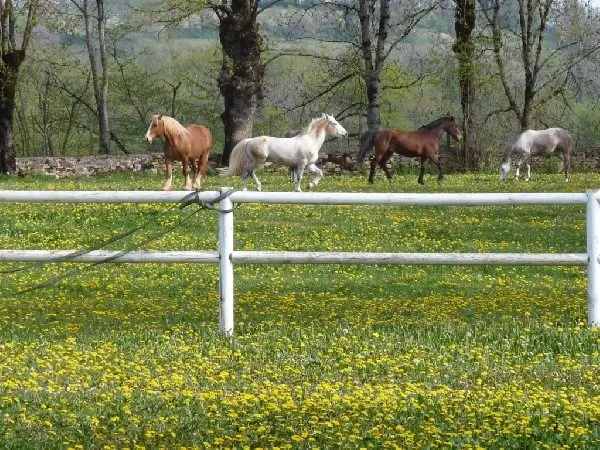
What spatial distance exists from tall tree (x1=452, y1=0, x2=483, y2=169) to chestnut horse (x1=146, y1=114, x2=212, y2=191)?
62.4 ft

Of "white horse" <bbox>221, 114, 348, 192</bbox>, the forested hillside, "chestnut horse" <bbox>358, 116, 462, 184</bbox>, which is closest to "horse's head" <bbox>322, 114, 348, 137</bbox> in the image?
"white horse" <bbox>221, 114, 348, 192</bbox>

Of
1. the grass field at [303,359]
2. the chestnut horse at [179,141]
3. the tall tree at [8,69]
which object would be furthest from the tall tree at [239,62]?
the grass field at [303,359]

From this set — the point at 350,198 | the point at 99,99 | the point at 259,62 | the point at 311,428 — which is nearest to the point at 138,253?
the point at 350,198

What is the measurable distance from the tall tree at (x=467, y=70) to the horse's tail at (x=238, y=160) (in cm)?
1890

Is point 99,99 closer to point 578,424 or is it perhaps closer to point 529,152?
point 529,152

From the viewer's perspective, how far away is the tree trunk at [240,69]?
43062 mm

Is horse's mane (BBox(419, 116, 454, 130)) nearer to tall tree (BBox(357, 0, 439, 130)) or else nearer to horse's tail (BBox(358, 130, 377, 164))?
horse's tail (BBox(358, 130, 377, 164))

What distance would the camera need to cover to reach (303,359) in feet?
32.8

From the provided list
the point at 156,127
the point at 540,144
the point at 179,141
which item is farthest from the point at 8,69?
the point at 540,144

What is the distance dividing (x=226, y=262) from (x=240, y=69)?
32.7 meters

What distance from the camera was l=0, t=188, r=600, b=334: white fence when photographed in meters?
11.2

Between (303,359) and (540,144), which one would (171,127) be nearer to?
(540,144)

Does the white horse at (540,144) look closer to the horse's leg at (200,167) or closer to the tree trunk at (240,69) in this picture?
the tree trunk at (240,69)

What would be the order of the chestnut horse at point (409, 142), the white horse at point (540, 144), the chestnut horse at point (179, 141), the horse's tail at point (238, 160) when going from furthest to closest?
1. the white horse at point (540, 144)
2. the chestnut horse at point (409, 142)
3. the horse's tail at point (238, 160)
4. the chestnut horse at point (179, 141)
